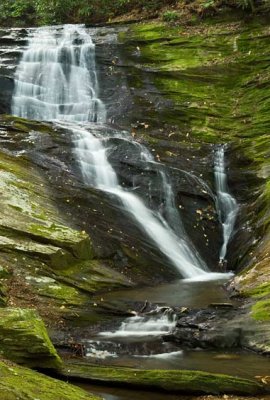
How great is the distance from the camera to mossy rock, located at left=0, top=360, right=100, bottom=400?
12.6 feet

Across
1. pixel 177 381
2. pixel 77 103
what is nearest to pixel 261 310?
pixel 177 381

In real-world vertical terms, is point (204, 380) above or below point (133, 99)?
below

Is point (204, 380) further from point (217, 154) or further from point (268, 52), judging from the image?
point (268, 52)

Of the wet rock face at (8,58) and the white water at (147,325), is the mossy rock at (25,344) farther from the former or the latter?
the wet rock face at (8,58)

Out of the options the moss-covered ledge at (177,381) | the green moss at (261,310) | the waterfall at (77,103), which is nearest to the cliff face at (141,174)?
the green moss at (261,310)

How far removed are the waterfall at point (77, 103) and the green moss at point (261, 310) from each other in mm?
3783

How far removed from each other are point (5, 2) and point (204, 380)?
27126mm

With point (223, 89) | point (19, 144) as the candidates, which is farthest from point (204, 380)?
point (223, 89)

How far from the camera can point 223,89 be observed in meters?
17.5

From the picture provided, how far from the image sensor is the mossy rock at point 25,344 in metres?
5.05

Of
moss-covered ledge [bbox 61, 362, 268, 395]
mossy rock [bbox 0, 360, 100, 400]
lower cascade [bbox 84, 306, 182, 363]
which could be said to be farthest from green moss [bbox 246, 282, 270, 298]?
mossy rock [bbox 0, 360, 100, 400]

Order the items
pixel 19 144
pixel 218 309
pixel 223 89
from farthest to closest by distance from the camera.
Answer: pixel 223 89 < pixel 19 144 < pixel 218 309

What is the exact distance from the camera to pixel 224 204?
43.2ft

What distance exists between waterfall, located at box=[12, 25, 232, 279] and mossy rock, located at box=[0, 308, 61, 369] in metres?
5.96
